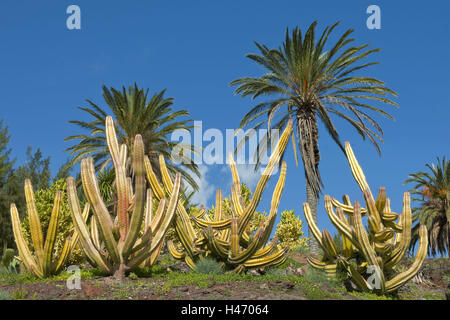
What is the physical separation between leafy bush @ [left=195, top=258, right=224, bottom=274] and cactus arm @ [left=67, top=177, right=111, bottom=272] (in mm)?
2431

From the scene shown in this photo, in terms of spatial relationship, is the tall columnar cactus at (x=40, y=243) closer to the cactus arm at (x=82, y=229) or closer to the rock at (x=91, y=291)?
the cactus arm at (x=82, y=229)

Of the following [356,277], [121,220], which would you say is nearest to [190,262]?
[121,220]

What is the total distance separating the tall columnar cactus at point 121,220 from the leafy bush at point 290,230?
12790 mm

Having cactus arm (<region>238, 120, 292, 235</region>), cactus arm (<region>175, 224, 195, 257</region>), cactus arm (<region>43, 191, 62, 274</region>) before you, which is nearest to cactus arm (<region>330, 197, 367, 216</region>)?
cactus arm (<region>238, 120, 292, 235</region>)

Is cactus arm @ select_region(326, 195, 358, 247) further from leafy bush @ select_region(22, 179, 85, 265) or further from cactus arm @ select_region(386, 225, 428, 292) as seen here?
leafy bush @ select_region(22, 179, 85, 265)

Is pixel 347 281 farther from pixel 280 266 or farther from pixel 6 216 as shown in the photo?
pixel 6 216

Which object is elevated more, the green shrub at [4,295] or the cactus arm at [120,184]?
the cactus arm at [120,184]

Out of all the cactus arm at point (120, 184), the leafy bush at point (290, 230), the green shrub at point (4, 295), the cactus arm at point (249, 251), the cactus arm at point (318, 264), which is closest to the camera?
the green shrub at point (4, 295)

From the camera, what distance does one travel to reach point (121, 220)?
10.7 m

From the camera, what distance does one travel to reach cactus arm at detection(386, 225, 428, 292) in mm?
10930

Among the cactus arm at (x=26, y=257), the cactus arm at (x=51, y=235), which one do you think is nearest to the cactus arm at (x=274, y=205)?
the cactus arm at (x=51, y=235)

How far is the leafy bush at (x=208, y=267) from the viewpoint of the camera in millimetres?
11492

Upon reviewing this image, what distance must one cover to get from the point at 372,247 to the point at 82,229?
745cm

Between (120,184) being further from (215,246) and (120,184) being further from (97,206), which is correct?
(215,246)
